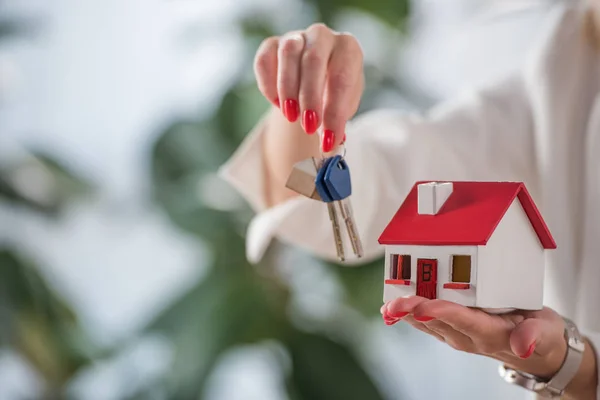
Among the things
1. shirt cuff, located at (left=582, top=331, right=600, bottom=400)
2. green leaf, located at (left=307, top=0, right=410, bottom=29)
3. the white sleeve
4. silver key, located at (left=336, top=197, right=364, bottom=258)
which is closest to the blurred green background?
green leaf, located at (left=307, top=0, right=410, bottom=29)

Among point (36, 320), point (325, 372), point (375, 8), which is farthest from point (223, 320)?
point (375, 8)

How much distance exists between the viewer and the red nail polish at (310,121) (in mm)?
414

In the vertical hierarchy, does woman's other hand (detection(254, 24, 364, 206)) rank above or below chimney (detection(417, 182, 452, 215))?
above

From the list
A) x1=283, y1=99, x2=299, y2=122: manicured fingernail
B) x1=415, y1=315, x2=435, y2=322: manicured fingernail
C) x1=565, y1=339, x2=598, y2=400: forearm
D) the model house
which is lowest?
x1=565, y1=339, x2=598, y2=400: forearm

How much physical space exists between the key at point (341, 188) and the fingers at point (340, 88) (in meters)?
0.03

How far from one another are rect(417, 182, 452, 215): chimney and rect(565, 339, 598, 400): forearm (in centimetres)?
15

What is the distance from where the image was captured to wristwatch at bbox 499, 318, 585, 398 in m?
0.44

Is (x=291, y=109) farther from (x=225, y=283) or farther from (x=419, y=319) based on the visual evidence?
(x=225, y=283)

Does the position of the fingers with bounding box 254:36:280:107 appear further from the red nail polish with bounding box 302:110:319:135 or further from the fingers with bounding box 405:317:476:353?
the fingers with bounding box 405:317:476:353

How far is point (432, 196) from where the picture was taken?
1.24ft

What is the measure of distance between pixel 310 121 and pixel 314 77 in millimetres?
28

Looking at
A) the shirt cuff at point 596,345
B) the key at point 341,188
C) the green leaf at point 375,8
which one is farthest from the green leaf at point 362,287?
the key at point 341,188

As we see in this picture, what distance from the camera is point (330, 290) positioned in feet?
3.68

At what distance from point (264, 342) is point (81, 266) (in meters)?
0.54
